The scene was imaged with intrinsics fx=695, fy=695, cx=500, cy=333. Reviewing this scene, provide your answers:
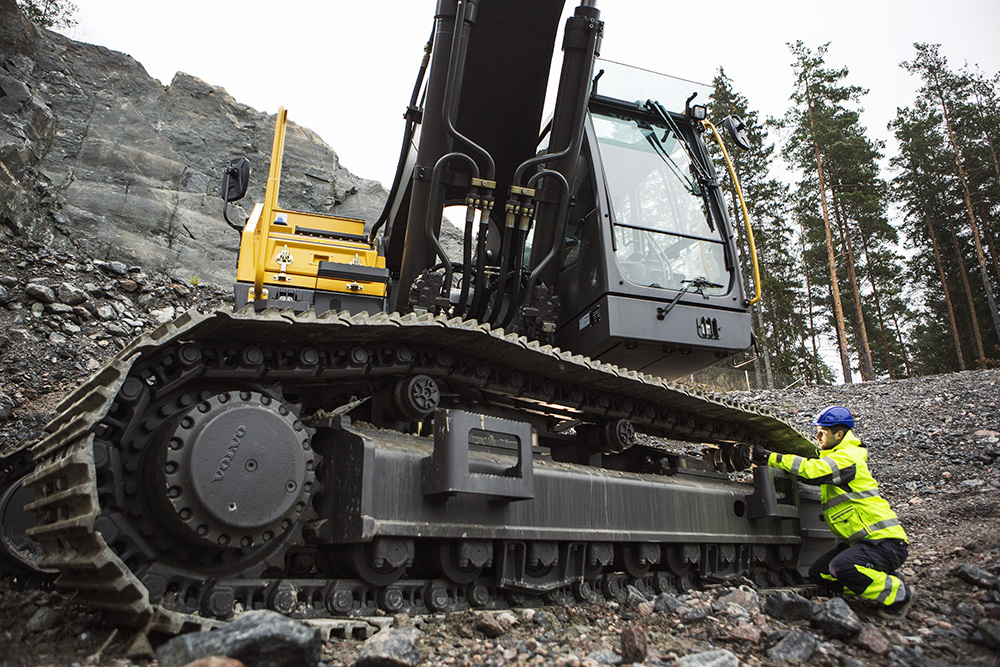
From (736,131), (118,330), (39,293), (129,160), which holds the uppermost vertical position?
(129,160)

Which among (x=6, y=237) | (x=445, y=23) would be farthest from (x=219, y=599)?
(x=6, y=237)

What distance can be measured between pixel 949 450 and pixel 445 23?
7.63 metres

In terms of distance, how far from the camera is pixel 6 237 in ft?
37.3

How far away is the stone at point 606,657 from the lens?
2.48m

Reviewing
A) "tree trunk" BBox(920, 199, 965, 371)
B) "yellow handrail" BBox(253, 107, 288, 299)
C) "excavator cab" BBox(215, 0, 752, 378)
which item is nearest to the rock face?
"yellow handrail" BBox(253, 107, 288, 299)

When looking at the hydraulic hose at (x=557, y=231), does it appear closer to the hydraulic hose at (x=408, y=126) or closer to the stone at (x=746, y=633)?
the hydraulic hose at (x=408, y=126)

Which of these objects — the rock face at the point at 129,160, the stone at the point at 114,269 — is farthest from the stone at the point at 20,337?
the rock face at the point at 129,160

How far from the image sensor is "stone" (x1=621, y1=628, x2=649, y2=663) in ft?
8.14

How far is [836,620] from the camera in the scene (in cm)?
299

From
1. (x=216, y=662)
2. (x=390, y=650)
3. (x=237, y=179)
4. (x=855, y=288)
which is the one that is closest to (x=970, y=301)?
(x=855, y=288)

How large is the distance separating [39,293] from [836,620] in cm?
920

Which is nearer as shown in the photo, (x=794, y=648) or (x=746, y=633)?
(x=794, y=648)

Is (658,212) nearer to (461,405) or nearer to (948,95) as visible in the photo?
Result: (461,405)

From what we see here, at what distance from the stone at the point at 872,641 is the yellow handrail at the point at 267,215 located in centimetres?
384
